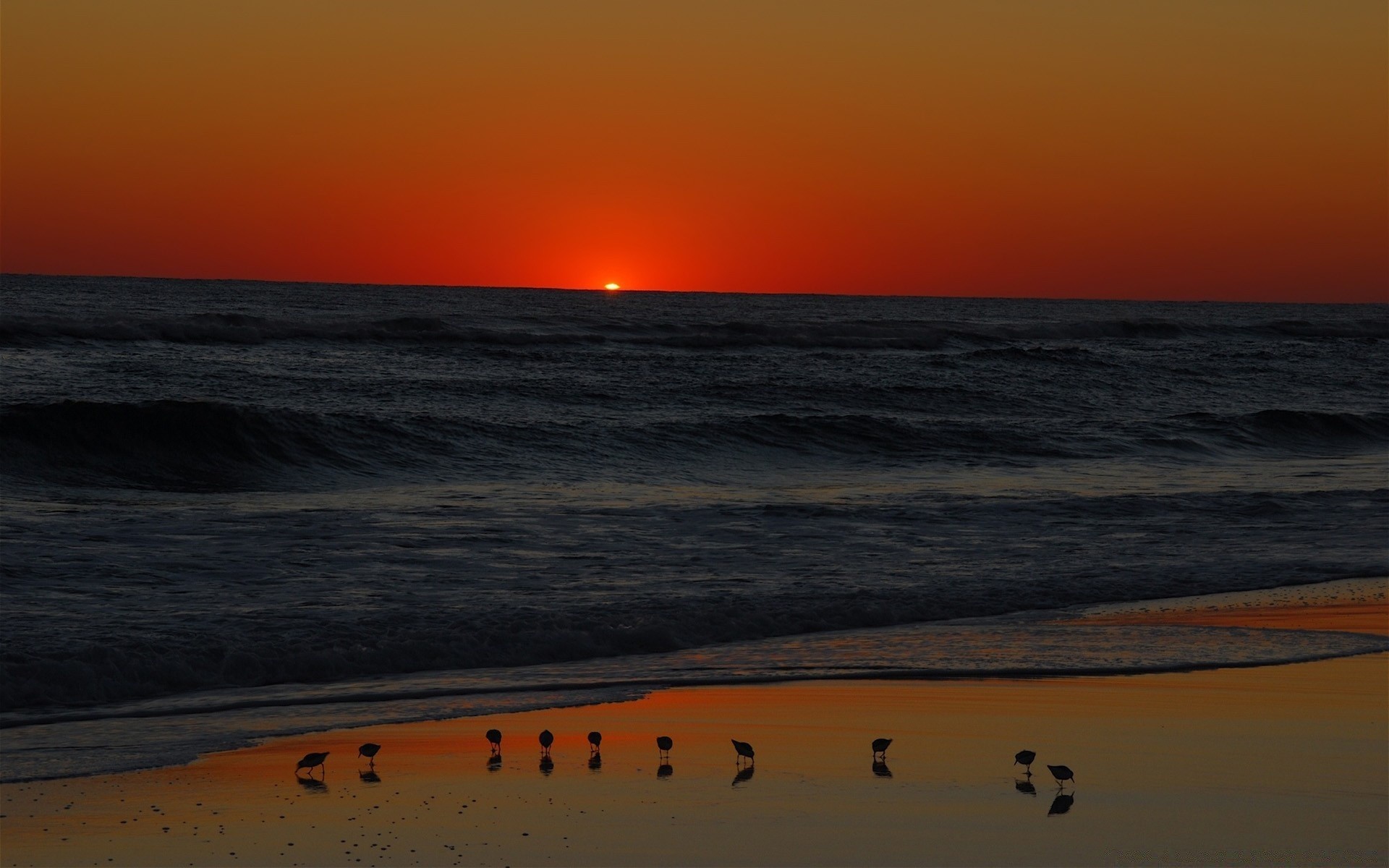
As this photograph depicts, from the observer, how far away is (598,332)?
157ft

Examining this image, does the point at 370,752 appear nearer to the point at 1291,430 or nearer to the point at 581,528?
the point at 581,528

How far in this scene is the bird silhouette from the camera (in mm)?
6414

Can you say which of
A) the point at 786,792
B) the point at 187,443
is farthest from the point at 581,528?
the point at 187,443

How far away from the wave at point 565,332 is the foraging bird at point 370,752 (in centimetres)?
3244

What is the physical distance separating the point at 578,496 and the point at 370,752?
10.1m

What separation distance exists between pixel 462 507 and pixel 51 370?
60.1ft

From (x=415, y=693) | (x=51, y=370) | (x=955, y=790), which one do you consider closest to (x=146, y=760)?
(x=415, y=693)

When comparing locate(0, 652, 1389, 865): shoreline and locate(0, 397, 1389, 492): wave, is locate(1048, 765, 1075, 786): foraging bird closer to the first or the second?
locate(0, 652, 1389, 865): shoreline

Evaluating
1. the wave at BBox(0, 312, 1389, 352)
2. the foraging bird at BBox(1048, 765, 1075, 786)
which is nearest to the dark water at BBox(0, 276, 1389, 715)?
the wave at BBox(0, 312, 1389, 352)

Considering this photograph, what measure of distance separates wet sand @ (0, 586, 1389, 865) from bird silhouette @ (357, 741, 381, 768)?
5 cm

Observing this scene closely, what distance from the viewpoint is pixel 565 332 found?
47.1 metres

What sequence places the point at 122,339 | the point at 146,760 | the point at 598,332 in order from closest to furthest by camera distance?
1. the point at 146,760
2. the point at 122,339
3. the point at 598,332

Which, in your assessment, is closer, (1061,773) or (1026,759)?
(1061,773)

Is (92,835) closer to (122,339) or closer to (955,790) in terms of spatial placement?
(955,790)
